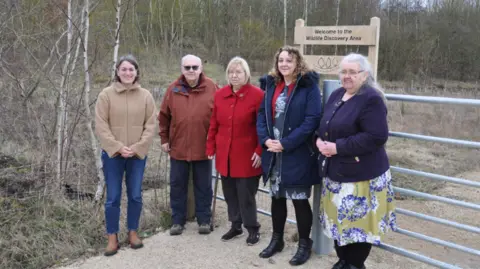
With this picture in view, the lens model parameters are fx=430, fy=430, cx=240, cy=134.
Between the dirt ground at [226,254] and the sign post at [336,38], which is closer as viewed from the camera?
the dirt ground at [226,254]

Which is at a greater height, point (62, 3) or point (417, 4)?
point (417, 4)

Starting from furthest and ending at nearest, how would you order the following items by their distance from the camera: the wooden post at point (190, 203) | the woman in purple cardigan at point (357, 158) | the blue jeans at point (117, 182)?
the wooden post at point (190, 203) < the blue jeans at point (117, 182) < the woman in purple cardigan at point (357, 158)

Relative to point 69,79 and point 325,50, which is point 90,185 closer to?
point 69,79

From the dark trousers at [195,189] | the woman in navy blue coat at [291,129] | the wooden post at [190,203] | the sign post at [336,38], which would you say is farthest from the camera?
the sign post at [336,38]

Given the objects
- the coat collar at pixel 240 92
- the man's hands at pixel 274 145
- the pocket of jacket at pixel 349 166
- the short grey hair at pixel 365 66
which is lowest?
the pocket of jacket at pixel 349 166

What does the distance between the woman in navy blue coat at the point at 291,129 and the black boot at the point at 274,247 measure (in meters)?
0.22

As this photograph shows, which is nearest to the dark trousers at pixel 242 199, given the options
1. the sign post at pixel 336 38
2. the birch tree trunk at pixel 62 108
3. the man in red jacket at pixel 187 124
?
the man in red jacket at pixel 187 124

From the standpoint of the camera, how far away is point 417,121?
40.3 feet

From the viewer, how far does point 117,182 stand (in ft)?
12.2

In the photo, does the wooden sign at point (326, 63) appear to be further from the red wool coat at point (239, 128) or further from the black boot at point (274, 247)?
the black boot at point (274, 247)

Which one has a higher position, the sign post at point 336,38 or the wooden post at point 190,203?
the sign post at point 336,38

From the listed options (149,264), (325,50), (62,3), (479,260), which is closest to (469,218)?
(479,260)

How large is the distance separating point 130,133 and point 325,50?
17831 mm

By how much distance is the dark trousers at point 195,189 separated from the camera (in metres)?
4.11
